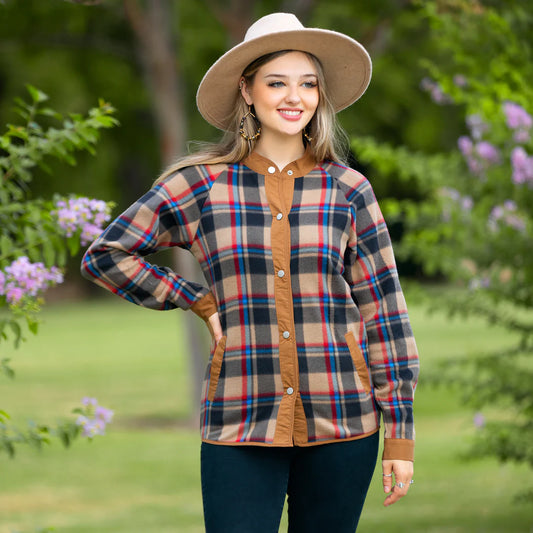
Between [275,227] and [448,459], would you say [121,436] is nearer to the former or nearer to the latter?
[448,459]

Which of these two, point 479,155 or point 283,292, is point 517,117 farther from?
point 283,292

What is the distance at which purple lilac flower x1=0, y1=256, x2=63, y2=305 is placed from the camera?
3381 millimetres

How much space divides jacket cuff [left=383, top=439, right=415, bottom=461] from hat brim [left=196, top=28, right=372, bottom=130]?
0.96 meters

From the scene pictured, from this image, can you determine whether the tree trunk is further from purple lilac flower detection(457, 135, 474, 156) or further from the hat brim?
the hat brim

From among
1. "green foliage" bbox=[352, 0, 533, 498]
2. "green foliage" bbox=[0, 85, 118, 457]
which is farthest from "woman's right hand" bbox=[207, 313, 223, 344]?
"green foliage" bbox=[352, 0, 533, 498]

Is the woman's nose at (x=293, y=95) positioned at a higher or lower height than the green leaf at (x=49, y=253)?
higher

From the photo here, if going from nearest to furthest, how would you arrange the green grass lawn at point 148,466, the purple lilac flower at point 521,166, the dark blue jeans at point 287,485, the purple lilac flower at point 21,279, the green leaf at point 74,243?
the dark blue jeans at point 287,485
the purple lilac flower at point 21,279
the green leaf at point 74,243
the purple lilac flower at point 521,166
the green grass lawn at point 148,466

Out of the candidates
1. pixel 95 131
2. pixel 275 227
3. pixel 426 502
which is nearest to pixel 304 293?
pixel 275 227

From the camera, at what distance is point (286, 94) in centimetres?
276

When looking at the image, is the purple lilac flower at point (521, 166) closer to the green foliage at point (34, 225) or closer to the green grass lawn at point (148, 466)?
the green grass lawn at point (148, 466)

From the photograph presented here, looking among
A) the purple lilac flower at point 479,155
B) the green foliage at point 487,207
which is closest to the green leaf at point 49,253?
the green foliage at point 487,207

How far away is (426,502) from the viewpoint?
731 centimetres

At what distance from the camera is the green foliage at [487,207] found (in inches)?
217

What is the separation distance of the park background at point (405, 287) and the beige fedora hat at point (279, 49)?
82cm
